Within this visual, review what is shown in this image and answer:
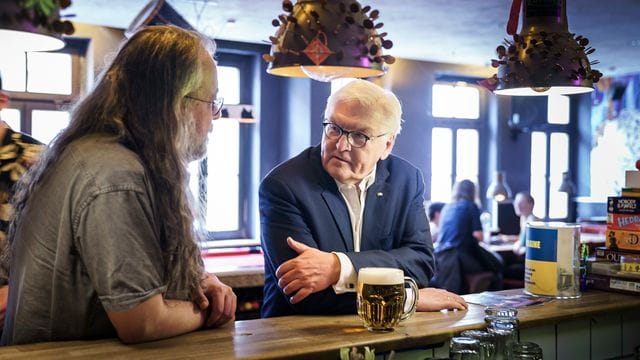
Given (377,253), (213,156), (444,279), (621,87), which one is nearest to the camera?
(377,253)

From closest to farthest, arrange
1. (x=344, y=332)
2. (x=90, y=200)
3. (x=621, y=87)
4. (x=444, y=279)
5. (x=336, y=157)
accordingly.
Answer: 1. (x=90, y=200)
2. (x=344, y=332)
3. (x=336, y=157)
4. (x=444, y=279)
5. (x=621, y=87)

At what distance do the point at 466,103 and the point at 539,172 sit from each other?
1651 mm

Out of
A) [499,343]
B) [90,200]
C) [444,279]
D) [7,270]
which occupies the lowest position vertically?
[444,279]

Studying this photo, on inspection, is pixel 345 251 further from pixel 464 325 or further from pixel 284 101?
pixel 284 101

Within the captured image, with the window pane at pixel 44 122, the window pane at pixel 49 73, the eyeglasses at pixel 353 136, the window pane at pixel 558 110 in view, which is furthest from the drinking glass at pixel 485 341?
the window pane at pixel 558 110

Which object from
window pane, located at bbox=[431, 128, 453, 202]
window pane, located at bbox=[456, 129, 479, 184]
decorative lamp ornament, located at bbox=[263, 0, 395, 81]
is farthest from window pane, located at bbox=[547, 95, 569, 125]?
decorative lamp ornament, located at bbox=[263, 0, 395, 81]

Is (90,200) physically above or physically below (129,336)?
above

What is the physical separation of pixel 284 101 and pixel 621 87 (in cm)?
528

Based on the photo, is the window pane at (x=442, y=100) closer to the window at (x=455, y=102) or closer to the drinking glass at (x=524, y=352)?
the window at (x=455, y=102)

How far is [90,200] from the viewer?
1539 mm

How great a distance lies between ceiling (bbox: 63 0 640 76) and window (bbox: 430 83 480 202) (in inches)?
56.5

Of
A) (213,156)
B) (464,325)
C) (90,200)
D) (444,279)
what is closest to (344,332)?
(464,325)

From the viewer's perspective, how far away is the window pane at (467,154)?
10016mm

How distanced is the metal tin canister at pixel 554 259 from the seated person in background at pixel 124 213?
1.03 meters
